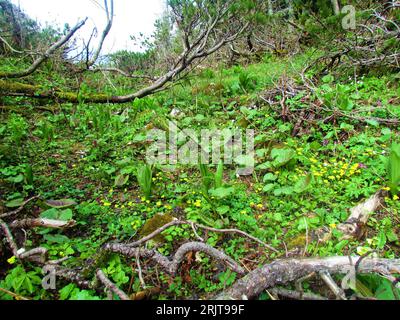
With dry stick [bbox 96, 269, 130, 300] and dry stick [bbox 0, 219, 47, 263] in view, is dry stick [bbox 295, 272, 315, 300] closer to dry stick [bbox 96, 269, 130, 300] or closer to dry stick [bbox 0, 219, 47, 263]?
dry stick [bbox 96, 269, 130, 300]

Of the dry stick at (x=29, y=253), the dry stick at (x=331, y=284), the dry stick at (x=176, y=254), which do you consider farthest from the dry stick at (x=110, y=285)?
the dry stick at (x=331, y=284)

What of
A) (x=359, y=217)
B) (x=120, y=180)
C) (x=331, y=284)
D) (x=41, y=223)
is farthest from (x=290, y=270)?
(x=120, y=180)

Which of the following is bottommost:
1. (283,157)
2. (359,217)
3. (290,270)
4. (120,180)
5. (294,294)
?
(294,294)

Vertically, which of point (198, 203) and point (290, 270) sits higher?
point (198, 203)

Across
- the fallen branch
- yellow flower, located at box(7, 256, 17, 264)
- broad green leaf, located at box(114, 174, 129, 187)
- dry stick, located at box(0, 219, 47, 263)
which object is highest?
broad green leaf, located at box(114, 174, 129, 187)

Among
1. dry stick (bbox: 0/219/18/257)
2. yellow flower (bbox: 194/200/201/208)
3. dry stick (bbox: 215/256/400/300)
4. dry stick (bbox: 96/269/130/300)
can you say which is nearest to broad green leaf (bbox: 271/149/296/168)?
yellow flower (bbox: 194/200/201/208)

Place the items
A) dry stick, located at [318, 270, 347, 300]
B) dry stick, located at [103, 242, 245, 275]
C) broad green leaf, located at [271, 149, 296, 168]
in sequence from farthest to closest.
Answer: broad green leaf, located at [271, 149, 296, 168]
dry stick, located at [103, 242, 245, 275]
dry stick, located at [318, 270, 347, 300]

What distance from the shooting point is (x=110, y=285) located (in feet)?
4.70

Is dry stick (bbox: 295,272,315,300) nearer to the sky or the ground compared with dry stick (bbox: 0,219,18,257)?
nearer to the ground

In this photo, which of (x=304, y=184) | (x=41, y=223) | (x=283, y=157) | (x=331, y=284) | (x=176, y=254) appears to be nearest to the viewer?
(x=331, y=284)

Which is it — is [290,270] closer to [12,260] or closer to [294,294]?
[294,294]

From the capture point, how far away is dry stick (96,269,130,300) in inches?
54.4
